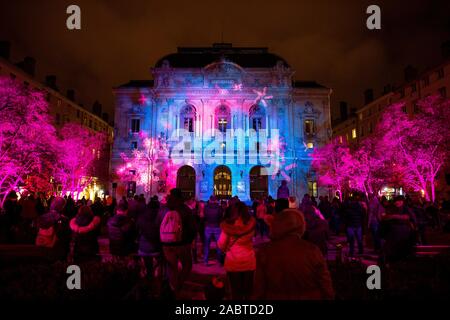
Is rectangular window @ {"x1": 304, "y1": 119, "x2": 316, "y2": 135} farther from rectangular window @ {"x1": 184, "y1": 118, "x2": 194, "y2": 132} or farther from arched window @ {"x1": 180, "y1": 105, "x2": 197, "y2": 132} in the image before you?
rectangular window @ {"x1": 184, "y1": 118, "x2": 194, "y2": 132}

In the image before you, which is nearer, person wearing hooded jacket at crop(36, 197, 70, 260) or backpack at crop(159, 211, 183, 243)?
backpack at crop(159, 211, 183, 243)

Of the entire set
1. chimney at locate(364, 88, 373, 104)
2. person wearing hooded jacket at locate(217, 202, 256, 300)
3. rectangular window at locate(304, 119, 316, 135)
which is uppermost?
chimney at locate(364, 88, 373, 104)

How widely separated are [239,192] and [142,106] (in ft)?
53.1

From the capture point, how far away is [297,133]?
39156 mm

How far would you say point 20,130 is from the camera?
20969 mm

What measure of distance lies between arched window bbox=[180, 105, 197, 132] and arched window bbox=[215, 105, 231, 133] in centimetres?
294

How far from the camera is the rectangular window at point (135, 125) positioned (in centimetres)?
3941

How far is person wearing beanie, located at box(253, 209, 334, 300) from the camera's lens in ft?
9.86

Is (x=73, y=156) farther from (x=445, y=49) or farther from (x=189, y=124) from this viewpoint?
(x=445, y=49)

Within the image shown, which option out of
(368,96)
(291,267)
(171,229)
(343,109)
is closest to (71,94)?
(343,109)

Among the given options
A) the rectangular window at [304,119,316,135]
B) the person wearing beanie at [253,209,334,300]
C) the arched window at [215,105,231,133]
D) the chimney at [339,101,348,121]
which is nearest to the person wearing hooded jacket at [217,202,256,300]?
A: the person wearing beanie at [253,209,334,300]

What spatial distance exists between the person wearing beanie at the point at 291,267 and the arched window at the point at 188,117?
36369 millimetres

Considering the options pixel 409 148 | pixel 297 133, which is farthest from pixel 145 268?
pixel 297 133
